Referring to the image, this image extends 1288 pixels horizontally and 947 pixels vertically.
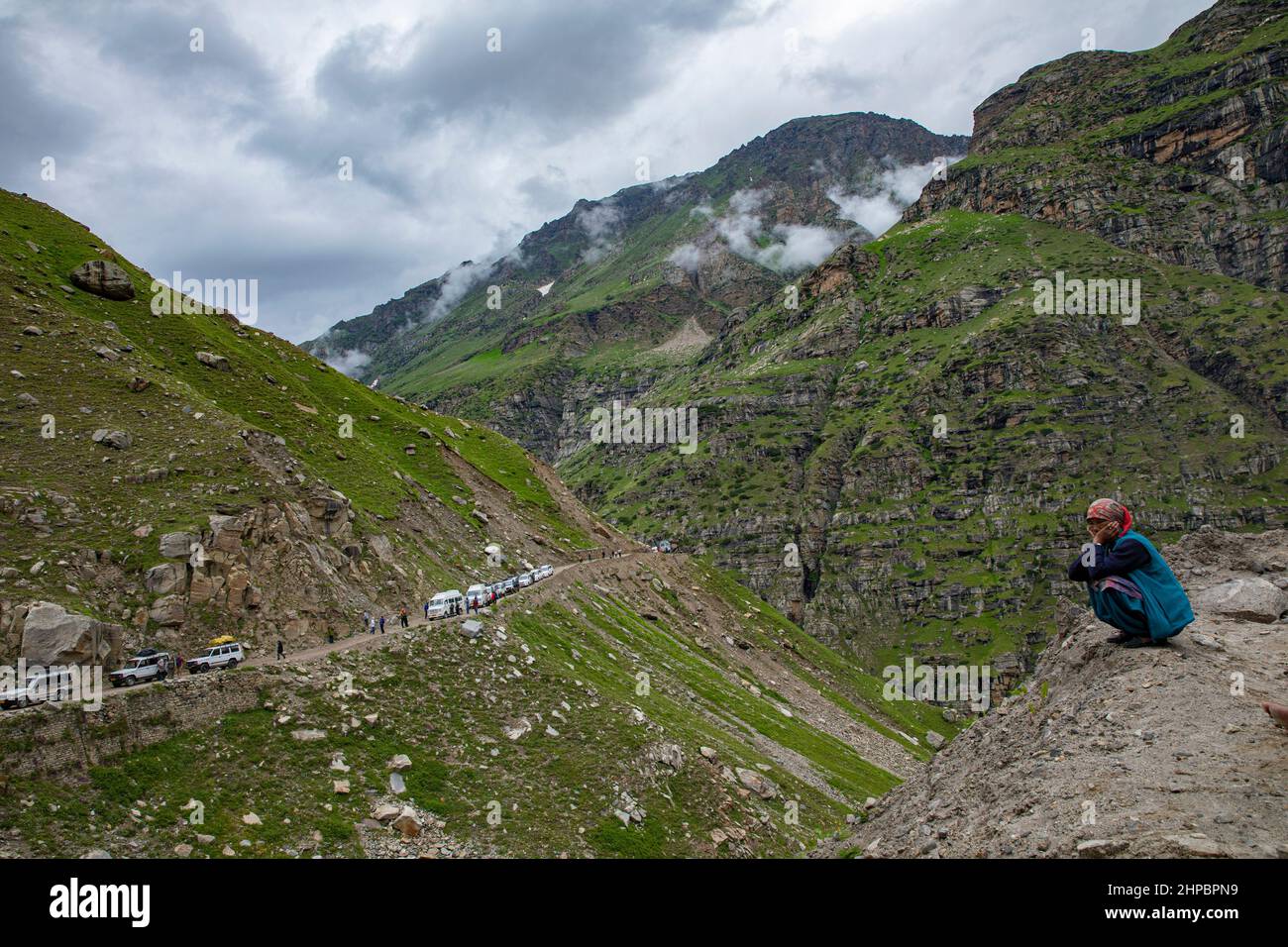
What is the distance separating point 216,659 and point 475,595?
19.3 m

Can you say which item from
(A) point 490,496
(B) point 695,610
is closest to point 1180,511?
(B) point 695,610

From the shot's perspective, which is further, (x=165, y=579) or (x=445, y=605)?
(x=445, y=605)

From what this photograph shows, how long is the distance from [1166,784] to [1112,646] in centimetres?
548

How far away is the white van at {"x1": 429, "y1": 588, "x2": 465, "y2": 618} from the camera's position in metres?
40.6

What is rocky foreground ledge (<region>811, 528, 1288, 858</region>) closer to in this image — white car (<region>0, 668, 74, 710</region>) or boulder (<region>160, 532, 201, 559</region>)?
white car (<region>0, 668, 74, 710</region>)

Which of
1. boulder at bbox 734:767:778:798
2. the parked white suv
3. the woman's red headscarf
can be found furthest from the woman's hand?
the parked white suv

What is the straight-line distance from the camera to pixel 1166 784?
31.2 feet

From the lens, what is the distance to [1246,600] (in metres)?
17.0

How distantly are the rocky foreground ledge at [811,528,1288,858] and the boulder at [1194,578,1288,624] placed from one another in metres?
0.04

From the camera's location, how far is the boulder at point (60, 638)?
1027 inches
